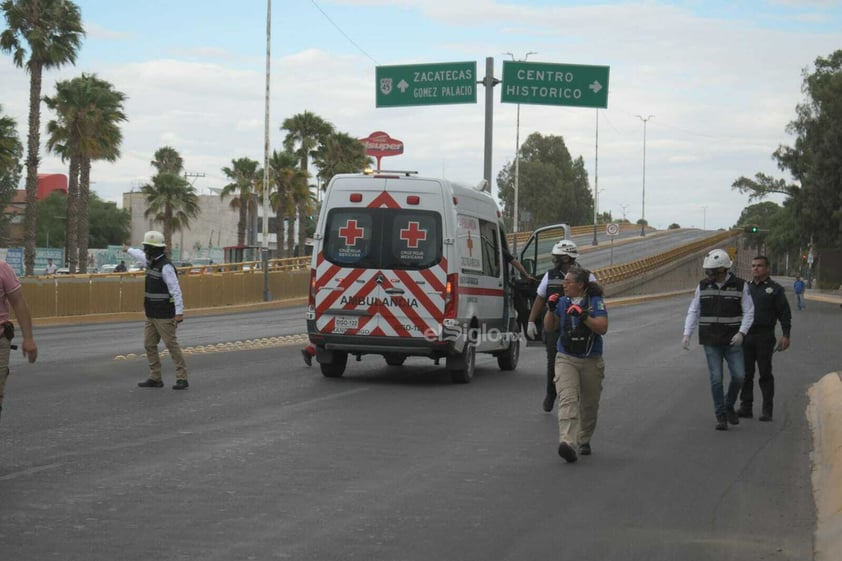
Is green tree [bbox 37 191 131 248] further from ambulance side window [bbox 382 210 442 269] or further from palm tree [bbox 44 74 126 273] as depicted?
ambulance side window [bbox 382 210 442 269]

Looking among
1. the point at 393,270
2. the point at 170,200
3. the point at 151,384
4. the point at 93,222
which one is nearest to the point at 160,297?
the point at 151,384

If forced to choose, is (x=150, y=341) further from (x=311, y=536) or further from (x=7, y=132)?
(x=7, y=132)

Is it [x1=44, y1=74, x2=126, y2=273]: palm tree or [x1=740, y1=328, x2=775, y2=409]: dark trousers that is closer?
[x1=740, y1=328, x2=775, y2=409]: dark trousers

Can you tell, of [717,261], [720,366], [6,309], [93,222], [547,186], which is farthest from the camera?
[547,186]

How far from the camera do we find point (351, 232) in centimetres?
1584

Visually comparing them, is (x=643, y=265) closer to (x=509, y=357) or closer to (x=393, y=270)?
(x=509, y=357)

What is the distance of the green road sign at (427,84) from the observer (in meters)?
30.0

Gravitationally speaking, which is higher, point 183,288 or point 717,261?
point 717,261

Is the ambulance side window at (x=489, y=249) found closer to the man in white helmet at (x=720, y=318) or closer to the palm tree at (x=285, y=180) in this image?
the man in white helmet at (x=720, y=318)

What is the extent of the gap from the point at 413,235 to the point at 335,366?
224 cm

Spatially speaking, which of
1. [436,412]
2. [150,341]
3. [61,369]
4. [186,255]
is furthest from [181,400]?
[186,255]

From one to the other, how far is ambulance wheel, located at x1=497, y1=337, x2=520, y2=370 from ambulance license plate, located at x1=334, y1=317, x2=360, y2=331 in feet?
11.9

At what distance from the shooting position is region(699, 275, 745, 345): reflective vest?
12.0 meters

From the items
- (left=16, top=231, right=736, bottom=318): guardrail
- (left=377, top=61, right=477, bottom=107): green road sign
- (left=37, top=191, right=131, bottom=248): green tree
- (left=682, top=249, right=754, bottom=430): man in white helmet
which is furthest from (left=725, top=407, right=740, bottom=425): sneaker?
(left=37, top=191, right=131, bottom=248): green tree
